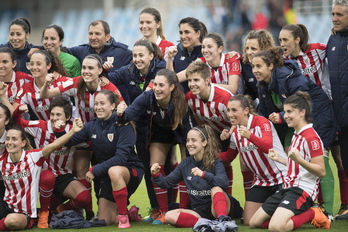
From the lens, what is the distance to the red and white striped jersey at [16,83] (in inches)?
268

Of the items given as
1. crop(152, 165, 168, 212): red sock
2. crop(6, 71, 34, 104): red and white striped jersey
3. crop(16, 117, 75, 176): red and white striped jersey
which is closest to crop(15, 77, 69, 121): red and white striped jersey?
crop(6, 71, 34, 104): red and white striped jersey

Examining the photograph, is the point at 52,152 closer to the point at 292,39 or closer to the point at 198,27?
the point at 198,27

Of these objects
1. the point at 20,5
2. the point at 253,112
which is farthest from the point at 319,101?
the point at 20,5

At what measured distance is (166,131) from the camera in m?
6.64

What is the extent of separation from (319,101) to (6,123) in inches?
119

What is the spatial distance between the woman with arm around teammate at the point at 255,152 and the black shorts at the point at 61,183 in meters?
1.62

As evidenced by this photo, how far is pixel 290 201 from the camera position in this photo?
5.61 metres

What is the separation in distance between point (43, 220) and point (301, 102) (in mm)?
2640

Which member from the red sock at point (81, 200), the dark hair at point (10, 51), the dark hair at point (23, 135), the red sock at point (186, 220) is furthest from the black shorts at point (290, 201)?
the dark hair at point (10, 51)

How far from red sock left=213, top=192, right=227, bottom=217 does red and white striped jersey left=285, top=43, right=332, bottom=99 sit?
163 cm

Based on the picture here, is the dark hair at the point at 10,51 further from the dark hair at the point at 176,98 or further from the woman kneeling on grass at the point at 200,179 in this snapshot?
the woman kneeling on grass at the point at 200,179

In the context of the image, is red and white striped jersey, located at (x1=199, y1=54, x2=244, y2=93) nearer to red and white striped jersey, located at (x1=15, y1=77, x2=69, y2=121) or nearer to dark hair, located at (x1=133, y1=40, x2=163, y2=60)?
dark hair, located at (x1=133, y1=40, x2=163, y2=60)

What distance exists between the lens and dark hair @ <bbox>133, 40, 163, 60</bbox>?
260 inches

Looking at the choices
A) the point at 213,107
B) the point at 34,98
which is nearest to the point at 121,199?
the point at 213,107
